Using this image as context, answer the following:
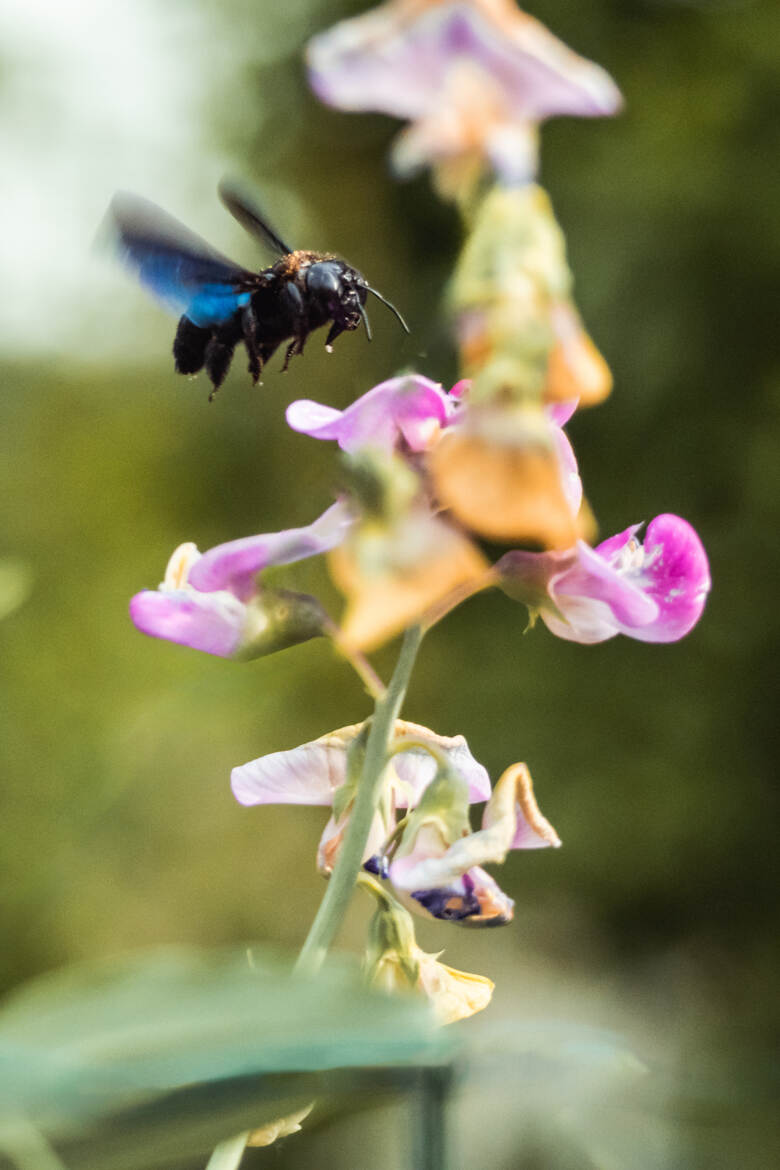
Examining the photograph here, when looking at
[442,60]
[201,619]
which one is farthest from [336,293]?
[442,60]

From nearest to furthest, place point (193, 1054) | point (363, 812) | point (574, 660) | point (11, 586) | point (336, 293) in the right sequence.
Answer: point (193, 1054)
point (363, 812)
point (11, 586)
point (336, 293)
point (574, 660)

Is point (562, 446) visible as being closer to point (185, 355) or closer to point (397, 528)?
point (397, 528)

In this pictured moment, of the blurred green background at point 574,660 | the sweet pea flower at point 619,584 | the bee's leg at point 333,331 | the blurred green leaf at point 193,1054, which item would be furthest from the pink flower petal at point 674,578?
the blurred green background at point 574,660

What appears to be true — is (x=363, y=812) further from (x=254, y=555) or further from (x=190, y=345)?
(x=190, y=345)

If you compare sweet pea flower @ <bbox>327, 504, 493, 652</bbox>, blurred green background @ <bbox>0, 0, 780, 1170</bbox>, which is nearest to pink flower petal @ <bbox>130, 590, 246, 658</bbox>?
sweet pea flower @ <bbox>327, 504, 493, 652</bbox>

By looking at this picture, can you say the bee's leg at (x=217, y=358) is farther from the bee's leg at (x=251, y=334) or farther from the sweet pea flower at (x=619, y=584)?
the sweet pea flower at (x=619, y=584)

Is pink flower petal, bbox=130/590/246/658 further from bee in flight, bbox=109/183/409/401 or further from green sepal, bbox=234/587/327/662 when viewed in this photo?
bee in flight, bbox=109/183/409/401

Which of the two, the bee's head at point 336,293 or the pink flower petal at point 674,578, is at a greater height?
the bee's head at point 336,293
